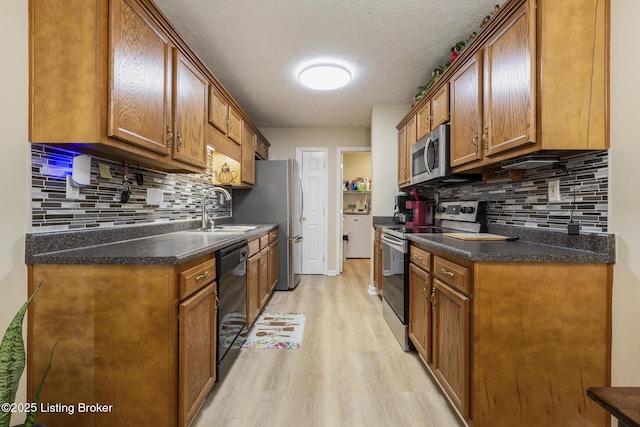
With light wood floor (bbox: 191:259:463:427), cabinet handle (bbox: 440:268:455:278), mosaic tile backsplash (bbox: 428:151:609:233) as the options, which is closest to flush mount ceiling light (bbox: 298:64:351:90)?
mosaic tile backsplash (bbox: 428:151:609:233)

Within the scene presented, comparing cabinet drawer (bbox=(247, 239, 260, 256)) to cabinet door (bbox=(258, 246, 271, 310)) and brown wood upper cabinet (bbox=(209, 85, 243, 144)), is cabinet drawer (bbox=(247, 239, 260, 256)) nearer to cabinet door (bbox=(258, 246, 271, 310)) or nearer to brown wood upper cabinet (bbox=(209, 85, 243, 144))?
cabinet door (bbox=(258, 246, 271, 310))

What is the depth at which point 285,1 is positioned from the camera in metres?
1.93

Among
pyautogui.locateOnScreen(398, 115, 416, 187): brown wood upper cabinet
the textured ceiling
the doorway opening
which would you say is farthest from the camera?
the doorway opening

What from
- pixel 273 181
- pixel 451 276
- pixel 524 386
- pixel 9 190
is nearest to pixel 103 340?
pixel 9 190

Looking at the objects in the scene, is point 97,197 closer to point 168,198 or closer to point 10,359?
point 168,198

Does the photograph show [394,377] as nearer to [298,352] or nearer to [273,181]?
[298,352]

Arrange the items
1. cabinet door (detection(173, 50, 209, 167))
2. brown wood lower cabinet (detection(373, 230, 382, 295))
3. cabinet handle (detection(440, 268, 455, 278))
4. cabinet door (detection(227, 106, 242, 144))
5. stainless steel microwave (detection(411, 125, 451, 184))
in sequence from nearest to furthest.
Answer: cabinet handle (detection(440, 268, 455, 278)) < cabinet door (detection(173, 50, 209, 167)) < stainless steel microwave (detection(411, 125, 451, 184)) < cabinet door (detection(227, 106, 242, 144)) < brown wood lower cabinet (detection(373, 230, 382, 295))

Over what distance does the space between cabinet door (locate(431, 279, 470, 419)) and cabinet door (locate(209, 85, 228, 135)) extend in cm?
196

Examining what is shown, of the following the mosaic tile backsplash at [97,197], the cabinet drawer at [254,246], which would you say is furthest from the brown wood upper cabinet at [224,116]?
the cabinet drawer at [254,246]

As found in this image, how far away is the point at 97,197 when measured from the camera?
5.47 ft

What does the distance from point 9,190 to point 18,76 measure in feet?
1.49

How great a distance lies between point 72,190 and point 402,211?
2886 mm

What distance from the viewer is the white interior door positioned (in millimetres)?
4883

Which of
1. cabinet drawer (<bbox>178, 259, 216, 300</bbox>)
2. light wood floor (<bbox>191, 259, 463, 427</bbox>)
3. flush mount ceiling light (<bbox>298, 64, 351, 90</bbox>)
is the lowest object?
light wood floor (<bbox>191, 259, 463, 427</bbox>)
